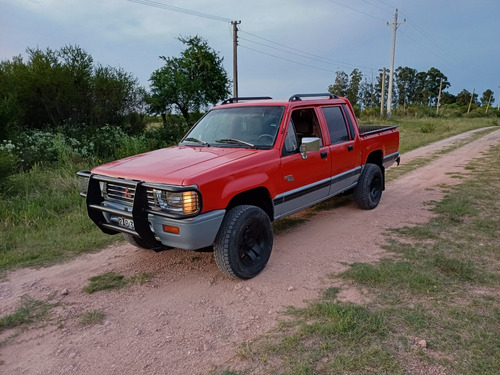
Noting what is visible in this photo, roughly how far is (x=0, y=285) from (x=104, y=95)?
1477 centimetres

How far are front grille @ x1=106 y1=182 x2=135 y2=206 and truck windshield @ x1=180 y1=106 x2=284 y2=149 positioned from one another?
4.30 ft

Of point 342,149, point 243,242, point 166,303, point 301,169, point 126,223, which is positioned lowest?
point 166,303

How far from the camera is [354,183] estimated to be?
20.6ft

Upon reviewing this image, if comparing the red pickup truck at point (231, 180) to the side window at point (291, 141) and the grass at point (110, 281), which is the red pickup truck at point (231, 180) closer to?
the side window at point (291, 141)

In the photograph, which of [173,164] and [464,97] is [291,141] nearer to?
[173,164]

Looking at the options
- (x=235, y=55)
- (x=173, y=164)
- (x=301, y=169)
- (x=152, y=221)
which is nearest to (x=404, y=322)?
(x=301, y=169)

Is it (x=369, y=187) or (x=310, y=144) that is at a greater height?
(x=310, y=144)

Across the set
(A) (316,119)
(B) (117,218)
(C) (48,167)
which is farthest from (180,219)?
(C) (48,167)

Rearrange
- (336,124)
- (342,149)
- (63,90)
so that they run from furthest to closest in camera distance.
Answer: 1. (63,90)
2. (336,124)
3. (342,149)

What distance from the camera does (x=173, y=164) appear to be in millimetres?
3926

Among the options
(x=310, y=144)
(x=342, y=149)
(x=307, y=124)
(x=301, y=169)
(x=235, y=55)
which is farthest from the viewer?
(x=235, y=55)

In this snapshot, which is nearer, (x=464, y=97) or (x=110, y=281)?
(x=110, y=281)

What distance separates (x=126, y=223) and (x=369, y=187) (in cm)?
418

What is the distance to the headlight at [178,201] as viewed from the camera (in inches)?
136
